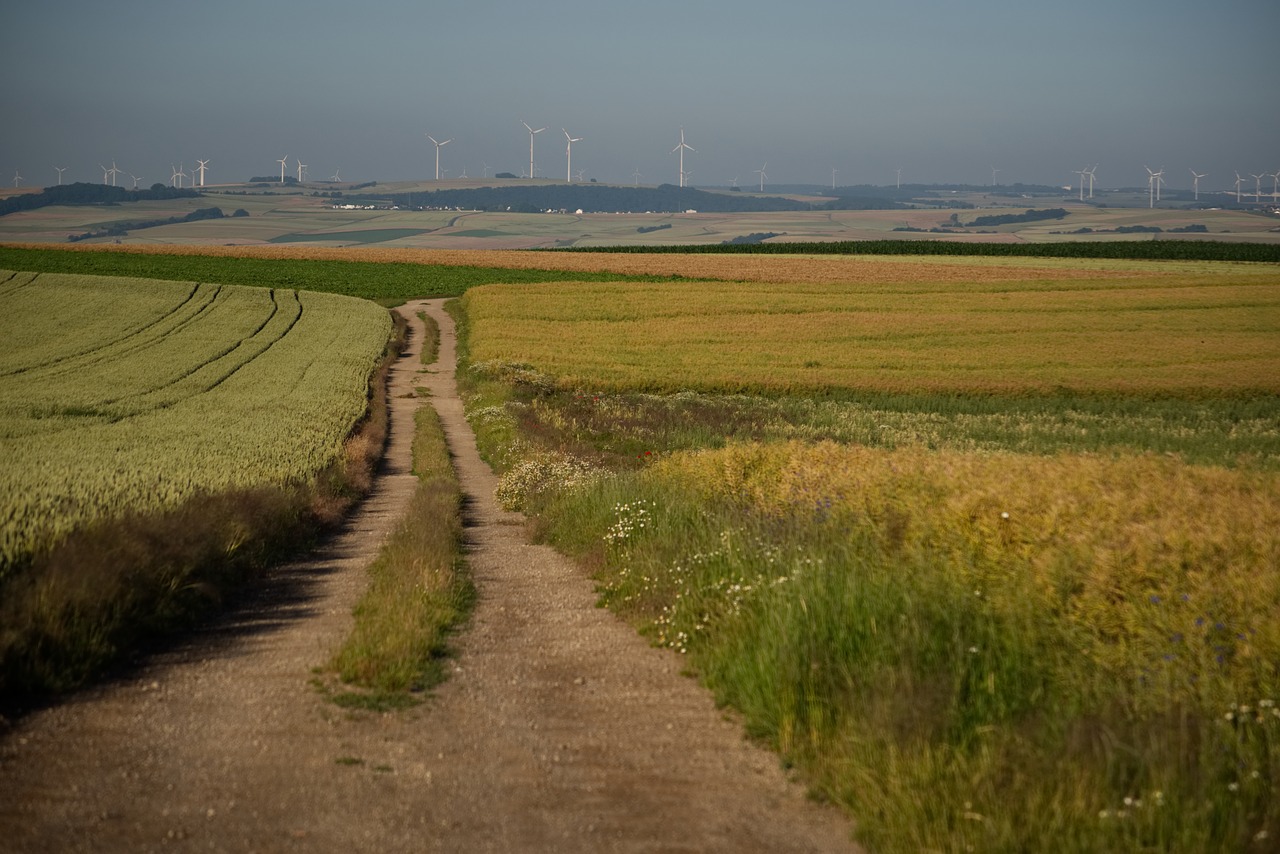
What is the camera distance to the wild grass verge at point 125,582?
8.01 meters

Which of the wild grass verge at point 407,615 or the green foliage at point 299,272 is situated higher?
the green foliage at point 299,272

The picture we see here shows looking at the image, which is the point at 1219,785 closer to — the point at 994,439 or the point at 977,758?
the point at 977,758

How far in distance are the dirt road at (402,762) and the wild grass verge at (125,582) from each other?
0.32 m

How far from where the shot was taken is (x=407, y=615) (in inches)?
405

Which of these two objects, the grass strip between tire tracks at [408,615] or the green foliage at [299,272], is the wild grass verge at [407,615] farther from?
the green foliage at [299,272]

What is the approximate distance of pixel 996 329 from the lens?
56125mm

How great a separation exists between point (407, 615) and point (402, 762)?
3209mm

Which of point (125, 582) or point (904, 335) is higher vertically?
point (904, 335)

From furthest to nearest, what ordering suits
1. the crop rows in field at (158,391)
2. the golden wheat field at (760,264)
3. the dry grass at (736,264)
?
the dry grass at (736,264) < the golden wheat field at (760,264) < the crop rows in field at (158,391)

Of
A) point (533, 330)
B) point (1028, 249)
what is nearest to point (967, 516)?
point (533, 330)

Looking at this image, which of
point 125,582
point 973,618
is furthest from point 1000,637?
point 125,582

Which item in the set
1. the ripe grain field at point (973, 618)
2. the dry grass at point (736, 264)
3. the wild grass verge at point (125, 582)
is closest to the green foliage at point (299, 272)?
the dry grass at point (736, 264)

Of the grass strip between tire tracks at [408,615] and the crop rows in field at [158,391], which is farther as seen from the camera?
the crop rows in field at [158,391]

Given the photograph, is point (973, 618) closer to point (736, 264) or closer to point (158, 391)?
point (158, 391)
